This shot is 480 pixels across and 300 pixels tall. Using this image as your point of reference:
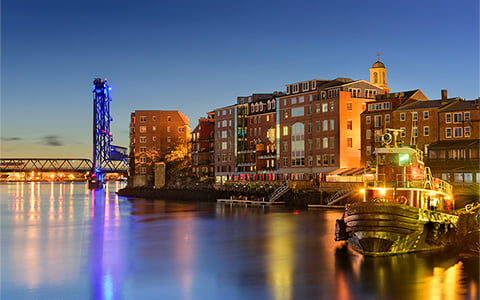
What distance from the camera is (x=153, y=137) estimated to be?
6186 inches

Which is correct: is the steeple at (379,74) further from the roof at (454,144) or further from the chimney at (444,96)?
the roof at (454,144)

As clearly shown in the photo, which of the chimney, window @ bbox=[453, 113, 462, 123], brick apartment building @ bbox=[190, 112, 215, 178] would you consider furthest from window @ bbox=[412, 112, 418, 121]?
brick apartment building @ bbox=[190, 112, 215, 178]

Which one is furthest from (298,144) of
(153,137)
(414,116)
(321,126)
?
(153,137)

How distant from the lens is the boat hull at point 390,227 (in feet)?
110

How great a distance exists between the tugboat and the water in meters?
1.10

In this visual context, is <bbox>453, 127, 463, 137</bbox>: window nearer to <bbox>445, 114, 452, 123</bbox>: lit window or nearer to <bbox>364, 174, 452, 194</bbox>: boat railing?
<bbox>445, 114, 452, 123</bbox>: lit window

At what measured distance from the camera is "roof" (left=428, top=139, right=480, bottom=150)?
7375 centimetres

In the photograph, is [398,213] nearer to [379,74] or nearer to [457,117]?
[457,117]

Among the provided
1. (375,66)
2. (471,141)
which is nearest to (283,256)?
(471,141)

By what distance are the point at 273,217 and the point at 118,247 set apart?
2588 cm

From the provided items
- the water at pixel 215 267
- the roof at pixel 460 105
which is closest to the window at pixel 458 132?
the roof at pixel 460 105

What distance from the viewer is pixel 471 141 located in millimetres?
74812

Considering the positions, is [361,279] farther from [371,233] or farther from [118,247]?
[118,247]

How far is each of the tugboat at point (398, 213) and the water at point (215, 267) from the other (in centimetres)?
110
